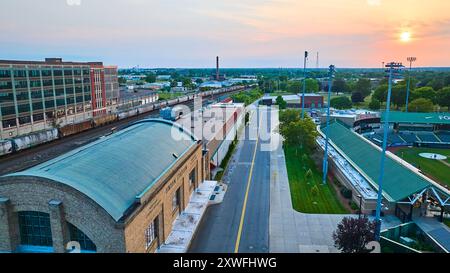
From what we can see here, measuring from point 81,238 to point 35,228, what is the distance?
311cm

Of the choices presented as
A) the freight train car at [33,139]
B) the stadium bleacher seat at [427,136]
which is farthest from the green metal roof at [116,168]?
the stadium bleacher seat at [427,136]

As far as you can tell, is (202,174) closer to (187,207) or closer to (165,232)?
(187,207)

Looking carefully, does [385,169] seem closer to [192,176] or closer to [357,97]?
[192,176]

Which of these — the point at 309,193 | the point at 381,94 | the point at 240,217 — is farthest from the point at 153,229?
the point at 381,94

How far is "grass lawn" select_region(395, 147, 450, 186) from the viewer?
1716 inches

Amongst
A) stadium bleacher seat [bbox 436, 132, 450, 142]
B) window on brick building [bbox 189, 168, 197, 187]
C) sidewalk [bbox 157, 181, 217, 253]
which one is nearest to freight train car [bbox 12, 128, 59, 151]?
window on brick building [bbox 189, 168, 197, 187]

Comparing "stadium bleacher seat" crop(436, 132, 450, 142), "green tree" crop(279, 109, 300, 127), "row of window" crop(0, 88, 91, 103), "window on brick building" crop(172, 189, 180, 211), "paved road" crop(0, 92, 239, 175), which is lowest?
"stadium bleacher seat" crop(436, 132, 450, 142)

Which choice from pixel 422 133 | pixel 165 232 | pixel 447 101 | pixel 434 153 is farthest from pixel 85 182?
pixel 447 101

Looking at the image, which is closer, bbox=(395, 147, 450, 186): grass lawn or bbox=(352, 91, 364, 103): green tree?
bbox=(395, 147, 450, 186): grass lawn

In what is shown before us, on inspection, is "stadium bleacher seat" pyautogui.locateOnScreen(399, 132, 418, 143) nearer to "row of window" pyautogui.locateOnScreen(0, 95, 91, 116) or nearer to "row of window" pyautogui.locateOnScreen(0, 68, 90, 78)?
"row of window" pyautogui.locateOnScreen(0, 95, 91, 116)

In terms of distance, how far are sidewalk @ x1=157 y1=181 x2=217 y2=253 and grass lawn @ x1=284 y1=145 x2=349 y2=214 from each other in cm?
964

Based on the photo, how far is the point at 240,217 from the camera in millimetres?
31172

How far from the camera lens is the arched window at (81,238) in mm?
19142
